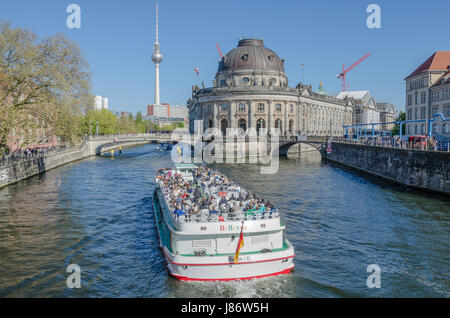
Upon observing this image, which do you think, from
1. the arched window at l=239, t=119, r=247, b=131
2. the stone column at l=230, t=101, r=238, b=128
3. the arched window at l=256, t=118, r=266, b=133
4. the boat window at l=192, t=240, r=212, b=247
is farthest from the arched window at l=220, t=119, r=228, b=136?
the boat window at l=192, t=240, r=212, b=247

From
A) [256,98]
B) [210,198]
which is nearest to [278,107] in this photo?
[256,98]

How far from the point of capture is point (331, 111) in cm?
13850

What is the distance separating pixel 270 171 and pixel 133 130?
348 ft

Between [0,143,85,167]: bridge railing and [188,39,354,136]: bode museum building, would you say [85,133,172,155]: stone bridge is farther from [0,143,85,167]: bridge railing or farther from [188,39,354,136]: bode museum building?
[188,39,354,136]: bode museum building

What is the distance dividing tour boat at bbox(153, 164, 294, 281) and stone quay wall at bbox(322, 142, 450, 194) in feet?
87.1

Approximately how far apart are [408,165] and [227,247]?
110 feet

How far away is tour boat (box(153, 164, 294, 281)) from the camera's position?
18672mm

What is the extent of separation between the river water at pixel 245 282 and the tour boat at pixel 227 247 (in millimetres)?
570

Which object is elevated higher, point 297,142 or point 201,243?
point 297,142

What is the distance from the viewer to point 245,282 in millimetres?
18766

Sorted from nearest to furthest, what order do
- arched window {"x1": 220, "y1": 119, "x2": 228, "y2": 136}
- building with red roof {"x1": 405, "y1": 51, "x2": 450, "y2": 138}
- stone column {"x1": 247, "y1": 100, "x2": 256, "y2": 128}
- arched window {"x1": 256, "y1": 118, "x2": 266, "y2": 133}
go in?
1. building with red roof {"x1": 405, "y1": 51, "x2": 450, "y2": 138}
2. stone column {"x1": 247, "y1": 100, "x2": 256, "y2": 128}
3. arched window {"x1": 256, "y1": 118, "x2": 266, "y2": 133}
4. arched window {"x1": 220, "y1": 119, "x2": 228, "y2": 136}

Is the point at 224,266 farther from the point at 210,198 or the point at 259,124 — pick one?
the point at 259,124
